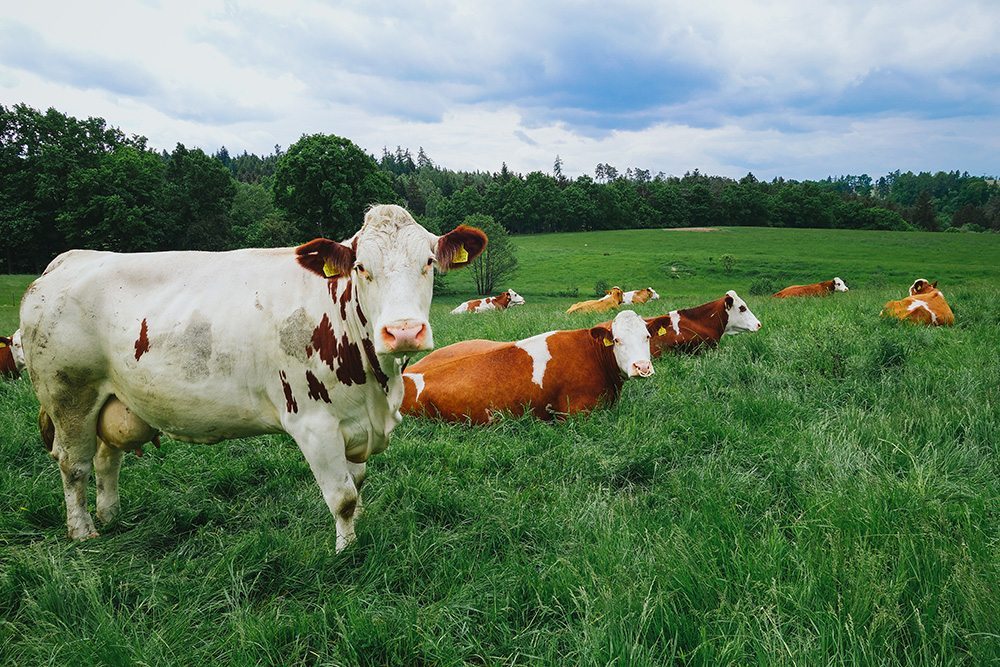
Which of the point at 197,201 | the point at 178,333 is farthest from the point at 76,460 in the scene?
the point at 197,201

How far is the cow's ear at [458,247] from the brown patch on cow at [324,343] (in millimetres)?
772

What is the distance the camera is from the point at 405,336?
103 inches

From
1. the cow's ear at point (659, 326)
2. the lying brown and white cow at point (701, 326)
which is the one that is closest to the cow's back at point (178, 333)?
the cow's ear at point (659, 326)

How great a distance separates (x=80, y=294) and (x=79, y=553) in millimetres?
1566

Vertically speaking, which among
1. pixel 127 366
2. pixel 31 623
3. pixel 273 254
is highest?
pixel 273 254

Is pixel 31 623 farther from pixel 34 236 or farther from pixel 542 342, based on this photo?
pixel 34 236

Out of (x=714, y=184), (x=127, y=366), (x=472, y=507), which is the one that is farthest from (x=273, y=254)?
(x=714, y=184)

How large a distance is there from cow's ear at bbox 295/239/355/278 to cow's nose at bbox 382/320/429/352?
704mm

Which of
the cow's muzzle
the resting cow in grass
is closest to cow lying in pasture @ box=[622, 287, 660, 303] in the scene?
the resting cow in grass

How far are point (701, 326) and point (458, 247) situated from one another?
22.4 feet

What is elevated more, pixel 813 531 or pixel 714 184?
pixel 714 184

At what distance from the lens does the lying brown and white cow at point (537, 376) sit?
224 inches

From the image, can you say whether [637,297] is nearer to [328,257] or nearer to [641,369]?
[641,369]

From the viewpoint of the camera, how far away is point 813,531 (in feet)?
9.03
